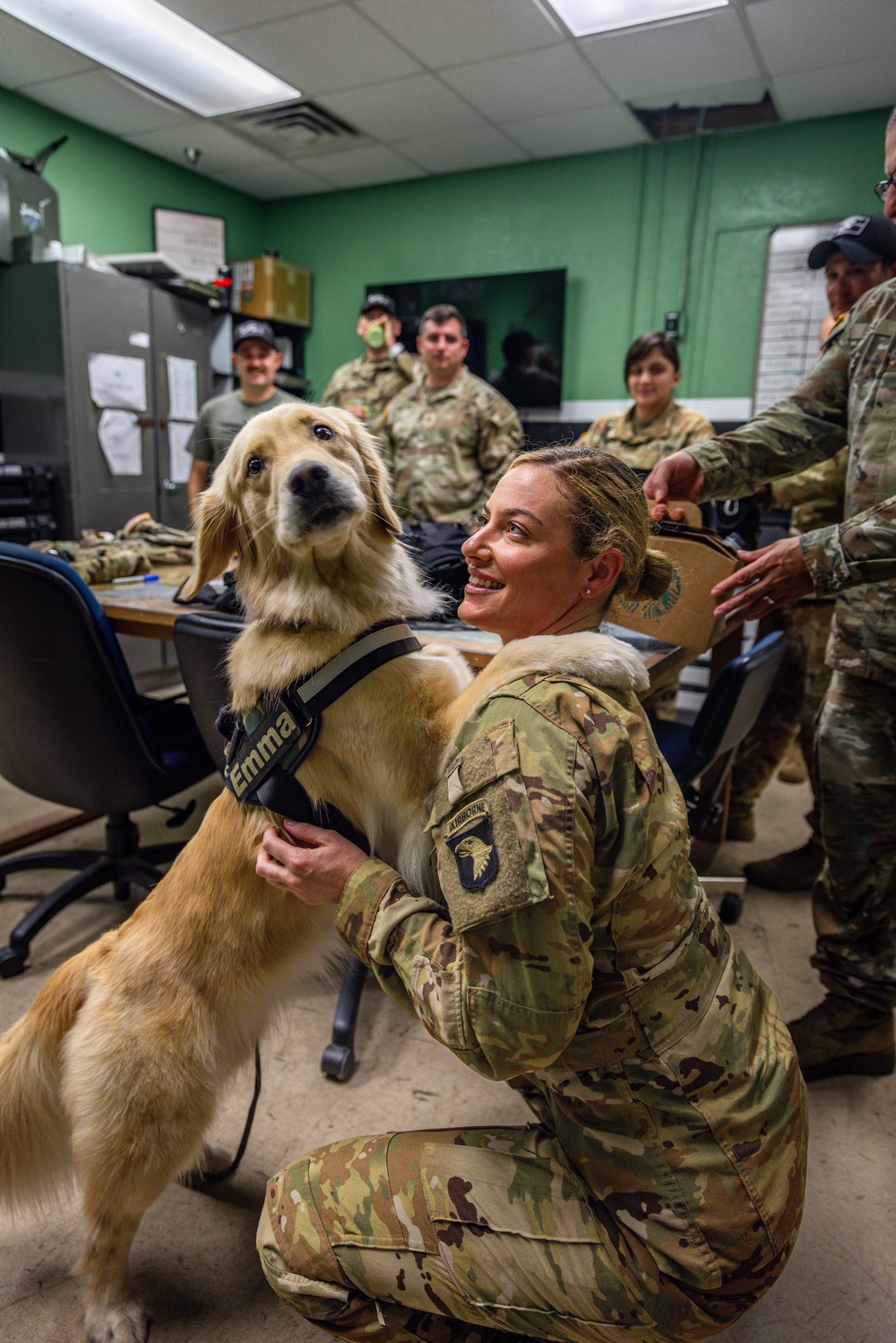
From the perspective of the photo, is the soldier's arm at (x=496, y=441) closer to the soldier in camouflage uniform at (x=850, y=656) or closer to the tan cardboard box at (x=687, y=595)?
the soldier in camouflage uniform at (x=850, y=656)

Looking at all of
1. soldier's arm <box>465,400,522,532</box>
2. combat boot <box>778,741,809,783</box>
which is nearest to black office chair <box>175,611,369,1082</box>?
soldier's arm <box>465,400,522,532</box>

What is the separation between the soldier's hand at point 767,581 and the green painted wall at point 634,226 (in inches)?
169

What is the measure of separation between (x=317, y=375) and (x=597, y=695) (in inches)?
261

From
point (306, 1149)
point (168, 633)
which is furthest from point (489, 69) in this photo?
point (306, 1149)

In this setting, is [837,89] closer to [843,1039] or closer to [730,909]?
[730,909]

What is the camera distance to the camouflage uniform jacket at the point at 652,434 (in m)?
3.43

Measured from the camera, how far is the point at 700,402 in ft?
17.9

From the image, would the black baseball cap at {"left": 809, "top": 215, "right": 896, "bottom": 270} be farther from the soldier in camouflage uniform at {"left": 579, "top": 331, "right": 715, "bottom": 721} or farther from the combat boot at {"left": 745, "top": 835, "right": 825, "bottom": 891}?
the combat boot at {"left": 745, "top": 835, "right": 825, "bottom": 891}

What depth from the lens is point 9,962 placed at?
206cm

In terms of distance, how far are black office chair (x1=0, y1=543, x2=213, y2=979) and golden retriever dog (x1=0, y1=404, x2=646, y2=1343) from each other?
2.44ft

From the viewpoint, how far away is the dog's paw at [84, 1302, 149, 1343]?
1.19m

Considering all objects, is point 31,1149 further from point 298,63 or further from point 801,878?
point 298,63

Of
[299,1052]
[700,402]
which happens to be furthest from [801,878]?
[700,402]

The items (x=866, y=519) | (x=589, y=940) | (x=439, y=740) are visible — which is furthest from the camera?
(x=866, y=519)
